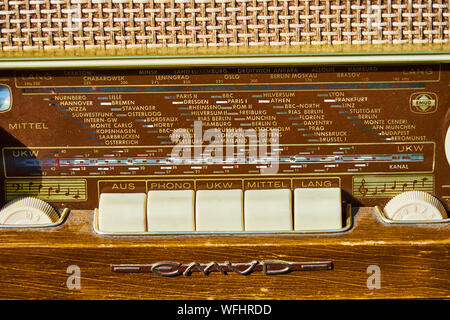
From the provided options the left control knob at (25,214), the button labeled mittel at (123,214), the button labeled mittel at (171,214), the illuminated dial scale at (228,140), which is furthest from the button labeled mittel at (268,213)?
the left control knob at (25,214)

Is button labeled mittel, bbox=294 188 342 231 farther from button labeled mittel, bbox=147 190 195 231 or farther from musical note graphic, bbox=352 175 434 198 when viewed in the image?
button labeled mittel, bbox=147 190 195 231

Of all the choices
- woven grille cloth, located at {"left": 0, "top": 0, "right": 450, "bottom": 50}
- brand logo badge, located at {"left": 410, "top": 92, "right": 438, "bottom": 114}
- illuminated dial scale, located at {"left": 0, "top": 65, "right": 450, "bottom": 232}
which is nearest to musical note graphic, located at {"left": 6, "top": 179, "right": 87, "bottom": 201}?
illuminated dial scale, located at {"left": 0, "top": 65, "right": 450, "bottom": 232}

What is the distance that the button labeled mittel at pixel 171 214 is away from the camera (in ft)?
3.23

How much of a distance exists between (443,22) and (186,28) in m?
0.52

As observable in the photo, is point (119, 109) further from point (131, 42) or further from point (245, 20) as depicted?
point (245, 20)

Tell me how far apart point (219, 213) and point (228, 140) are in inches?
6.3

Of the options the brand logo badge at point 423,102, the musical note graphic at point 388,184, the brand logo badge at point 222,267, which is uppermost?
the brand logo badge at point 423,102

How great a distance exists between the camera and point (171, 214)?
0.99 metres

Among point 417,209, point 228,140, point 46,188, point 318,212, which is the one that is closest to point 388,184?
point 417,209

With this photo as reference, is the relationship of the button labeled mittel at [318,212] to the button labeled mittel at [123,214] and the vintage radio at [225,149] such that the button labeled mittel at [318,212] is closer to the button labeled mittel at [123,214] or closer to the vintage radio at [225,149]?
the vintage radio at [225,149]

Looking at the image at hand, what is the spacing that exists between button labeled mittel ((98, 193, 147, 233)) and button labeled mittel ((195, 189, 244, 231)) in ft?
0.39

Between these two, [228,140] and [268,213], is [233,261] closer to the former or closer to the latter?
[268,213]

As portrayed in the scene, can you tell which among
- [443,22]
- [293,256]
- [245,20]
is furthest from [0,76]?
[443,22]
